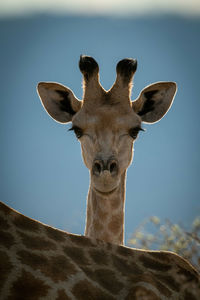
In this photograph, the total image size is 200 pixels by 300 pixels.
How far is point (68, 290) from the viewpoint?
13.0 ft

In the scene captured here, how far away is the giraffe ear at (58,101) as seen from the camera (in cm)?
926

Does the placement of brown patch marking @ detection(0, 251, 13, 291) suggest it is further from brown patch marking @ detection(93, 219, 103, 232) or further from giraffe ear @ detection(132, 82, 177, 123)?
giraffe ear @ detection(132, 82, 177, 123)

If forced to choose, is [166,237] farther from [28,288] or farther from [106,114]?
[28,288]

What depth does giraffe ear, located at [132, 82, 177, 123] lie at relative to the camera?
925 centimetres

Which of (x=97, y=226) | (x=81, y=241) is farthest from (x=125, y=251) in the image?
(x=97, y=226)

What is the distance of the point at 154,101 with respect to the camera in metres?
9.38

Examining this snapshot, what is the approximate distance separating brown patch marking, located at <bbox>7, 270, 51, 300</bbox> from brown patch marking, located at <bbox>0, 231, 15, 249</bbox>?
12.2 inches

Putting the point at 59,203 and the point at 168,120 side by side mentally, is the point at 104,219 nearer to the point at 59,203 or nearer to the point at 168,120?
the point at 59,203

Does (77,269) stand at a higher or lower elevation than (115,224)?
lower

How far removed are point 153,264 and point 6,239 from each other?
1.21 meters

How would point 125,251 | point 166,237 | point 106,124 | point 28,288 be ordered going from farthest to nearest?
point 106,124, point 166,237, point 125,251, point 28,288

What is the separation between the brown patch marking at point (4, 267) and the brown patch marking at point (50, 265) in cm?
11

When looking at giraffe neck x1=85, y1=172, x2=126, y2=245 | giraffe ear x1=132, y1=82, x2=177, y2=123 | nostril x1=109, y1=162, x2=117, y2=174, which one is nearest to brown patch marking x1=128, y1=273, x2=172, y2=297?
nostril x1=109, y1=162, x2=117, y2=174

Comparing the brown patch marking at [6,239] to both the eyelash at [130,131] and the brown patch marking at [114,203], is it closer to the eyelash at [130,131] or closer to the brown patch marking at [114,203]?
the brown patch marking at [114,203]
